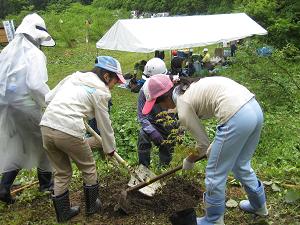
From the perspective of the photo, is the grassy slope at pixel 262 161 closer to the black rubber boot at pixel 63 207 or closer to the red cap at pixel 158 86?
the black rubber boot at pixel 63 207

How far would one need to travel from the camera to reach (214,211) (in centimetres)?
333

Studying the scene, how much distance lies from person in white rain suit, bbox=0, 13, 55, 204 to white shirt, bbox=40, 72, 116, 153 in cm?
58

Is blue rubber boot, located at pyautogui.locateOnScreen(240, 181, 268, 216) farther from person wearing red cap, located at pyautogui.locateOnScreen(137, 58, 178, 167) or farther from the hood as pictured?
the hood

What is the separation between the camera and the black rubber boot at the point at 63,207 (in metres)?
3.78

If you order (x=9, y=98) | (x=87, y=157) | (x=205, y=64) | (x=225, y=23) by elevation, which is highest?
(x=9, y=98)

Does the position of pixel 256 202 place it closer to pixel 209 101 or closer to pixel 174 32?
pixel 209 101

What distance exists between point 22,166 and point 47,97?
1.03 meters

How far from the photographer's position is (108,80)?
3.76m

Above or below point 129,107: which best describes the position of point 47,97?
above

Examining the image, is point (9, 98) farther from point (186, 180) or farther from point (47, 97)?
point (186, 180)

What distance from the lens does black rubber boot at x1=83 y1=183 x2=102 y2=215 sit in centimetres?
384

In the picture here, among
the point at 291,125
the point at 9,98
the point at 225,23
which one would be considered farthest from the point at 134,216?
the point at 225,23

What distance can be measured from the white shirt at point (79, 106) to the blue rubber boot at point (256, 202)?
1.35m

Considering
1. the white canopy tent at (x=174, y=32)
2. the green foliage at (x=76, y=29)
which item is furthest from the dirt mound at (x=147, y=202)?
the green foliage at (x=76, y=29)
